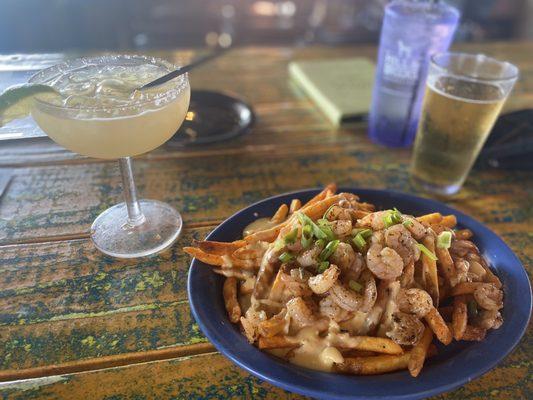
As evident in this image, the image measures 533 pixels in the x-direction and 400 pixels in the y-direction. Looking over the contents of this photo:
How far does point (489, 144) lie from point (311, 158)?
2.14ft

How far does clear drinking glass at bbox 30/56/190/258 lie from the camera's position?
3.54 feet

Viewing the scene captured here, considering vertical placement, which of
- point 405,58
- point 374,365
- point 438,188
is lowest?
point 438,188

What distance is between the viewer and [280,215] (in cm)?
121

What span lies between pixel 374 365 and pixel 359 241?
0.24m

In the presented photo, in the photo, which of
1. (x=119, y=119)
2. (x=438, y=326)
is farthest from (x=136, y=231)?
(x=438, y=326)

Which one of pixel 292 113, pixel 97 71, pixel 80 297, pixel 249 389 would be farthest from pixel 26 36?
pixel 249 389

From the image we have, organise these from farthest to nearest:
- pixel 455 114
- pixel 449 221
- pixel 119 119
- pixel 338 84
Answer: pixel 338 84, pixel 455 114, pixel 449 221, pixel 119 119

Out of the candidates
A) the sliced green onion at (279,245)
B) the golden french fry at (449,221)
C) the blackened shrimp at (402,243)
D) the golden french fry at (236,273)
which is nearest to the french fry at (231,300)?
the golden french fry at (236,273)

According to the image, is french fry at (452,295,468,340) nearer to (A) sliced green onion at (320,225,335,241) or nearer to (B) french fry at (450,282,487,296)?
(B) french fry at (450,282,487,296)

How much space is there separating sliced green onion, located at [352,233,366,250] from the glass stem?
663 mm

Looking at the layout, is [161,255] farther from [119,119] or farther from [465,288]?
[465,288]

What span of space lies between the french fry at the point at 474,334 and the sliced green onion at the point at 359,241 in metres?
0.27

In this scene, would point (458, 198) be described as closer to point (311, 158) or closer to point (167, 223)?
point (311, 158)

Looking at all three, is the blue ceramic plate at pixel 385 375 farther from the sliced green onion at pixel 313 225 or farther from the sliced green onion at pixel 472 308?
the sliced green onion at pixel 313 225
